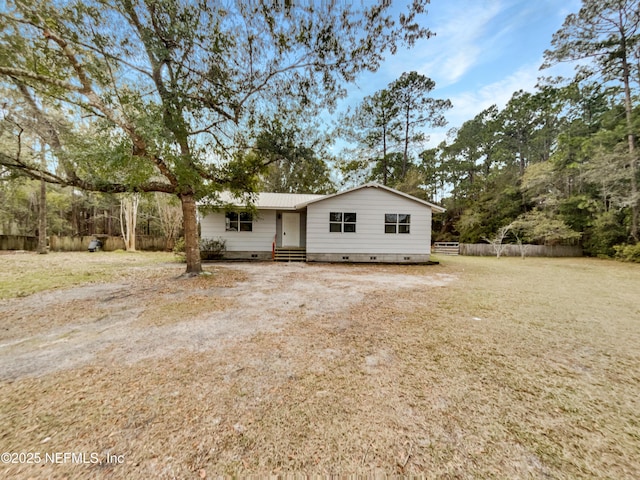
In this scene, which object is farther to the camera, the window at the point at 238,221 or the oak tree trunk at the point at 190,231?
the window at the point at 238,221

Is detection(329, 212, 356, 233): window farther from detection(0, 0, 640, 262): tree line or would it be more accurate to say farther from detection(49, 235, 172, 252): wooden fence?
detection(49, 235, 172, 252): wooden fence

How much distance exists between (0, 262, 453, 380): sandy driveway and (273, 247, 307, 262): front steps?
4.47 metres

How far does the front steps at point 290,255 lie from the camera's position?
11.9 meters

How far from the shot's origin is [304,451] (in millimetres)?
1569

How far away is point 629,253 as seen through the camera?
1330 cm

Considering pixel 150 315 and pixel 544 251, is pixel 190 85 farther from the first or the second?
pixel 544 251

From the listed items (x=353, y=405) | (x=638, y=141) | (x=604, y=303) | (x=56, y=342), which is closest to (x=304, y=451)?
(x=353, y=405)

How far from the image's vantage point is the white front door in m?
12.8

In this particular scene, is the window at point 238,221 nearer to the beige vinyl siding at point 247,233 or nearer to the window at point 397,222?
the beige vinyl siding at point 247,233

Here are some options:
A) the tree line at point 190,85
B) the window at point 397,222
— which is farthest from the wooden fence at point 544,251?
the window at point 397,222

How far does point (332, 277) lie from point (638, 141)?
66.4ft

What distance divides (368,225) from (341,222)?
4.36 feet

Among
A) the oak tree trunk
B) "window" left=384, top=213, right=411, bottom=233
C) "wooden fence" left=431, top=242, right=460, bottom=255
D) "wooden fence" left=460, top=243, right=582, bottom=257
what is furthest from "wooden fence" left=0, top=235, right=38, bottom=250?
"wooden fence" left=460, top=243, right=582, bottom=257

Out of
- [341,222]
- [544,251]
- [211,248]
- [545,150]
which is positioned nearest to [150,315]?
[211,248]
